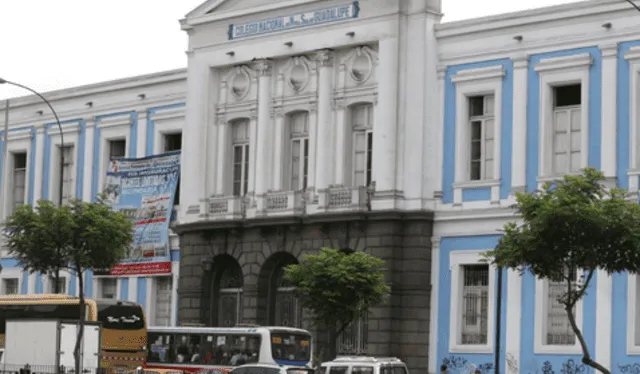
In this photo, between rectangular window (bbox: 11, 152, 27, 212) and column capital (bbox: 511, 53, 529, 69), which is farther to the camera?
rectangular window (bbox: 11, 152, 27, 212)

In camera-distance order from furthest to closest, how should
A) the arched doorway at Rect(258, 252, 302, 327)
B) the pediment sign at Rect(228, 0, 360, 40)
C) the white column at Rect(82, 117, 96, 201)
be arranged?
the white column at Rect(82, 117, 96, 201) < the arched doorway at Rect(258, 252, 302, 327) < the pediment sign at Rect(228, 0, 360, 40)

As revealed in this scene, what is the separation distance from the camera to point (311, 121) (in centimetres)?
5425

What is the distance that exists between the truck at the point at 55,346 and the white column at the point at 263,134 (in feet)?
31.9

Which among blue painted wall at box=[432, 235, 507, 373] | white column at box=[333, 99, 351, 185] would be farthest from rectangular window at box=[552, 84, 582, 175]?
white column at box=[333, 99, 351, 185]

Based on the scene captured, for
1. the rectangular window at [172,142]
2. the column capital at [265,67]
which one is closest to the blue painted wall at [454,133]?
the column capital at [265,67]

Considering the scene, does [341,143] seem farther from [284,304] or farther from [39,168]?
[39,168]

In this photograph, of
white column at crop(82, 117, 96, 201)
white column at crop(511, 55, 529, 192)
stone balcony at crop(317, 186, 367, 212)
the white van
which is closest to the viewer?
the white van

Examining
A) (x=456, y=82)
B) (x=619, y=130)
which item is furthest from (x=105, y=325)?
(x=619, y=130)

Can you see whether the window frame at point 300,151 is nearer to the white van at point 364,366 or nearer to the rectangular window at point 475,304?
the rectangular window at point 475,304

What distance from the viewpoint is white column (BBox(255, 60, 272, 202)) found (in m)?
55.3

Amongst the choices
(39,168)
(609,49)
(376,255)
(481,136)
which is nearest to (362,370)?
(376,255)

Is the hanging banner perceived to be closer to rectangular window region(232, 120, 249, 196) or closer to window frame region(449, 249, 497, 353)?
rectangular window region(232, 120, 249, 196)

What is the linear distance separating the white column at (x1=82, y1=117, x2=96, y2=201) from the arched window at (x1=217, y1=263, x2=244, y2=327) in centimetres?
902

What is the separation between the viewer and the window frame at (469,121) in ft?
164
